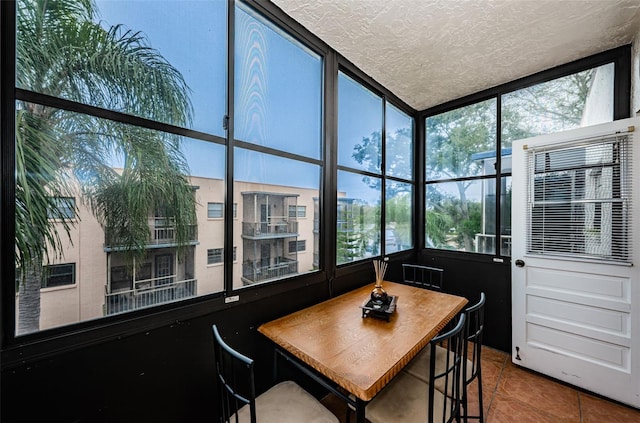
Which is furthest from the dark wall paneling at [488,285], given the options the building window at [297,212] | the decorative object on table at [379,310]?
the building window at [297,212]

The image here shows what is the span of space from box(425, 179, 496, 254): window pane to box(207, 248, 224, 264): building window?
2.68 metres

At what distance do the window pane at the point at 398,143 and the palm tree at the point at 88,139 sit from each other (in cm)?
219

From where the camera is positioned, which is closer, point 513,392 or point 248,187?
point 248,187

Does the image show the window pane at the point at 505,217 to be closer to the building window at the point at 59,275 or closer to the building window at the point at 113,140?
the building window at the point at 113,140

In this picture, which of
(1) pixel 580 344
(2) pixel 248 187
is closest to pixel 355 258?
(2) pixel 248 187

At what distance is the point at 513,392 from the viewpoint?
77.5 inches

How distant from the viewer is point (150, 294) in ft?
3.95

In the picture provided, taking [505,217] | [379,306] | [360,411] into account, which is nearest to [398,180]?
[505,217]

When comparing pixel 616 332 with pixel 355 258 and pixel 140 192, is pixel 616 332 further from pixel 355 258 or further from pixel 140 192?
pixel 140 192

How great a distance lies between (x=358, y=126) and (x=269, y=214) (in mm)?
1385

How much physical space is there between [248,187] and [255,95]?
2.08 ft

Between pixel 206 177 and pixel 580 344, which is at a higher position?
pixel 206 177

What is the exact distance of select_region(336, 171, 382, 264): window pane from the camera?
2.25m

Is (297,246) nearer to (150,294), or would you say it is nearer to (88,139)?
(150,294)
